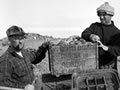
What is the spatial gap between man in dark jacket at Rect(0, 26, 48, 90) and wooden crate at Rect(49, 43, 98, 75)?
18cm

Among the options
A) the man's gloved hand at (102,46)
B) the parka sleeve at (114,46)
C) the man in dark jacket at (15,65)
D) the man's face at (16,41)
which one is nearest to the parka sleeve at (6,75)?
the man in dark jacket at (15,65)

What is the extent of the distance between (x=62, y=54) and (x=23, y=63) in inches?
19.4

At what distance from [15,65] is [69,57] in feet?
2.04

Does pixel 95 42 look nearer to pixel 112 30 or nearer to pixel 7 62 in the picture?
pixel 112 30

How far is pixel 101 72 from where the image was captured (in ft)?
10.0

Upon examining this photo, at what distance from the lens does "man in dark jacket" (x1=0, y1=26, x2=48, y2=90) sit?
140 inches

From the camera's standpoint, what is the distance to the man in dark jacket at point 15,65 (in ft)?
11.7

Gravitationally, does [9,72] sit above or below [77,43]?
below

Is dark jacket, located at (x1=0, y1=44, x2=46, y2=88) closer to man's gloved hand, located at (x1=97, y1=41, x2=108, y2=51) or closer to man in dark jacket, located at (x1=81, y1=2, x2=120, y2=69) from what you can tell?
man's gloved hand, located at (x1=97, y1=41, x2=108, y2=51)

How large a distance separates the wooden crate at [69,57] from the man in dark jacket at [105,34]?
351 mm

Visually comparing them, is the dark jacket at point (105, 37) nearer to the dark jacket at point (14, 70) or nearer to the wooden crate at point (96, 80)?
the dark jacket at point (14, 70)

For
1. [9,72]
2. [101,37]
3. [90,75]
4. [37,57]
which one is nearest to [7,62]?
[9,72]

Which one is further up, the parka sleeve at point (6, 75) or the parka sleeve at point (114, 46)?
the parka sleeve at point (114, 46)

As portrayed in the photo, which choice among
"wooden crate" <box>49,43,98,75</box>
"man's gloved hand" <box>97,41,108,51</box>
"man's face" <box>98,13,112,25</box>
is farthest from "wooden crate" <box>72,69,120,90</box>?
"man's face" <box>98,13,112,25</box>
